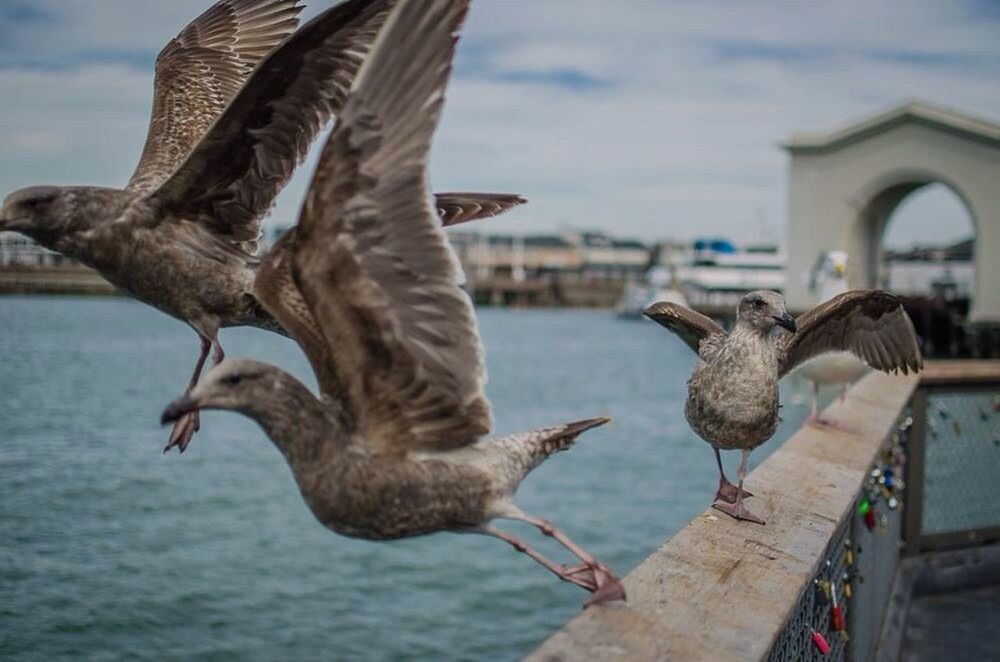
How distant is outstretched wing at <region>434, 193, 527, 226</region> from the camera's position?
3592 mm

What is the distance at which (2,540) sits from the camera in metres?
13.9

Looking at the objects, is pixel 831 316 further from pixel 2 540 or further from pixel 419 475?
pixel 2 540

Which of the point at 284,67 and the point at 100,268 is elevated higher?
the point at 284,67

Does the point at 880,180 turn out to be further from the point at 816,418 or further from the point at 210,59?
the point at 210,59

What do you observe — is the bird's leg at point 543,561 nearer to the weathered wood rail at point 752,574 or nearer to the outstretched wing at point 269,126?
the weathered wood rail at point 752,574

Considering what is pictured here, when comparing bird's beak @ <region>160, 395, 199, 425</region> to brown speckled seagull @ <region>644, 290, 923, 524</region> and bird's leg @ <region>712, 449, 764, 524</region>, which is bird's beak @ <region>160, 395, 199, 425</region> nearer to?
brown speckled seagull @ <region>644, 290, 923, 524</region>

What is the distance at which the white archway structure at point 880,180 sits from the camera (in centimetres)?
4522

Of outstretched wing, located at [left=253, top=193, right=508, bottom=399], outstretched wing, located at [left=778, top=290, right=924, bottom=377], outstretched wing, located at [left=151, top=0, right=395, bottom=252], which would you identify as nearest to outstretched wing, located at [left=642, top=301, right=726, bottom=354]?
outstretched wing, located at [left=778, top=290, right=924, bottom=377]

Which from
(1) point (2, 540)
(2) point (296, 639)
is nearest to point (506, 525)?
(2) point (296, 639)

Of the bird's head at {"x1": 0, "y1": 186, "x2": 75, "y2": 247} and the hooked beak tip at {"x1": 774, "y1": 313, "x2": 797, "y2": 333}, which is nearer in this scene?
the bird's head at {"x1": 0, "y1": 186, "x2": 75, "y2": 247}

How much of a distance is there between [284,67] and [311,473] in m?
1.25

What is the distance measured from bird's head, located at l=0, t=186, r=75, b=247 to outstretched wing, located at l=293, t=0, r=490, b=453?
1.10m

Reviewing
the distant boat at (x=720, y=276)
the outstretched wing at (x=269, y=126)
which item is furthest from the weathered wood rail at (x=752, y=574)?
the distant boat at (x=720, y=276)

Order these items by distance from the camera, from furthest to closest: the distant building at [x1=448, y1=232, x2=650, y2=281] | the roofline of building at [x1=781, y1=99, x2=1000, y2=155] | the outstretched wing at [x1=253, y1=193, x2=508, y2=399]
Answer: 1. the distant building at [x1=448, y1=232, x2=650, y2=281]
2. the roofline of building at [x1=781, y1=99, x2=1000, y2=155]
3. the outstretched wing at [x1=253, y1=193, x2=508, y2=399]
